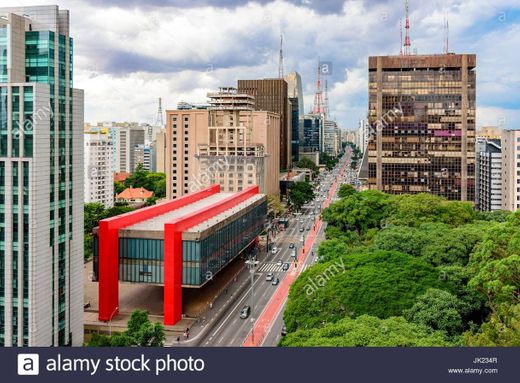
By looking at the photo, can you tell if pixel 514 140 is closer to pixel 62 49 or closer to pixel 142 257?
pixel 142 257

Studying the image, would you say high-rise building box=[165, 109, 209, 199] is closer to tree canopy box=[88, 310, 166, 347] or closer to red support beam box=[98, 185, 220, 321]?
red support beam box=[98, 185, 220, 321]

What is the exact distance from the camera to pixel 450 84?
92562 millimetres

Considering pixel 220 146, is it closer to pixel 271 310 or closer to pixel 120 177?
pixel 271 310

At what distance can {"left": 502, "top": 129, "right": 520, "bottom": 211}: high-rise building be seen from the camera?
8894cm

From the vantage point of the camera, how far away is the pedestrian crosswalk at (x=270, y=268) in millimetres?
62344

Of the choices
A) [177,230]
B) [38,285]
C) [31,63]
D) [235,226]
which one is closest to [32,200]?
[38,285]

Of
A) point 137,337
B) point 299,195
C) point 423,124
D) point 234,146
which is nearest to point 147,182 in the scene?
point 299,195

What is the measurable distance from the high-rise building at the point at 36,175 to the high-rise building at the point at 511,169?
234 feet

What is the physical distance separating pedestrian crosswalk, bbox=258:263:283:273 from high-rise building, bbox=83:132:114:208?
51.0 m

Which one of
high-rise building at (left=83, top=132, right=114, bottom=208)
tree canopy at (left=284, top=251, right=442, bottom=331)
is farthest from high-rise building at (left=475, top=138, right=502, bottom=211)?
high-rise building at (left=83, top=132, right=114, bottom=208)

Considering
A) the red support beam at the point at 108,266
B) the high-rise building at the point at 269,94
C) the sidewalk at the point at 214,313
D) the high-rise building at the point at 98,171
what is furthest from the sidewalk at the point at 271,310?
the high-rise building at the point at 269,94

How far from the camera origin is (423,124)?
93.2 metres

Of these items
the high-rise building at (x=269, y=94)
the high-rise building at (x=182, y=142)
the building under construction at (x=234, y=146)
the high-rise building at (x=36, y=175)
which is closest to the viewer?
the high-rise building at (x=36, y=175)

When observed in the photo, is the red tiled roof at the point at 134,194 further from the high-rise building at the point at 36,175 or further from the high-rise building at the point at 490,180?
the high-rise building at the point at 36,175
